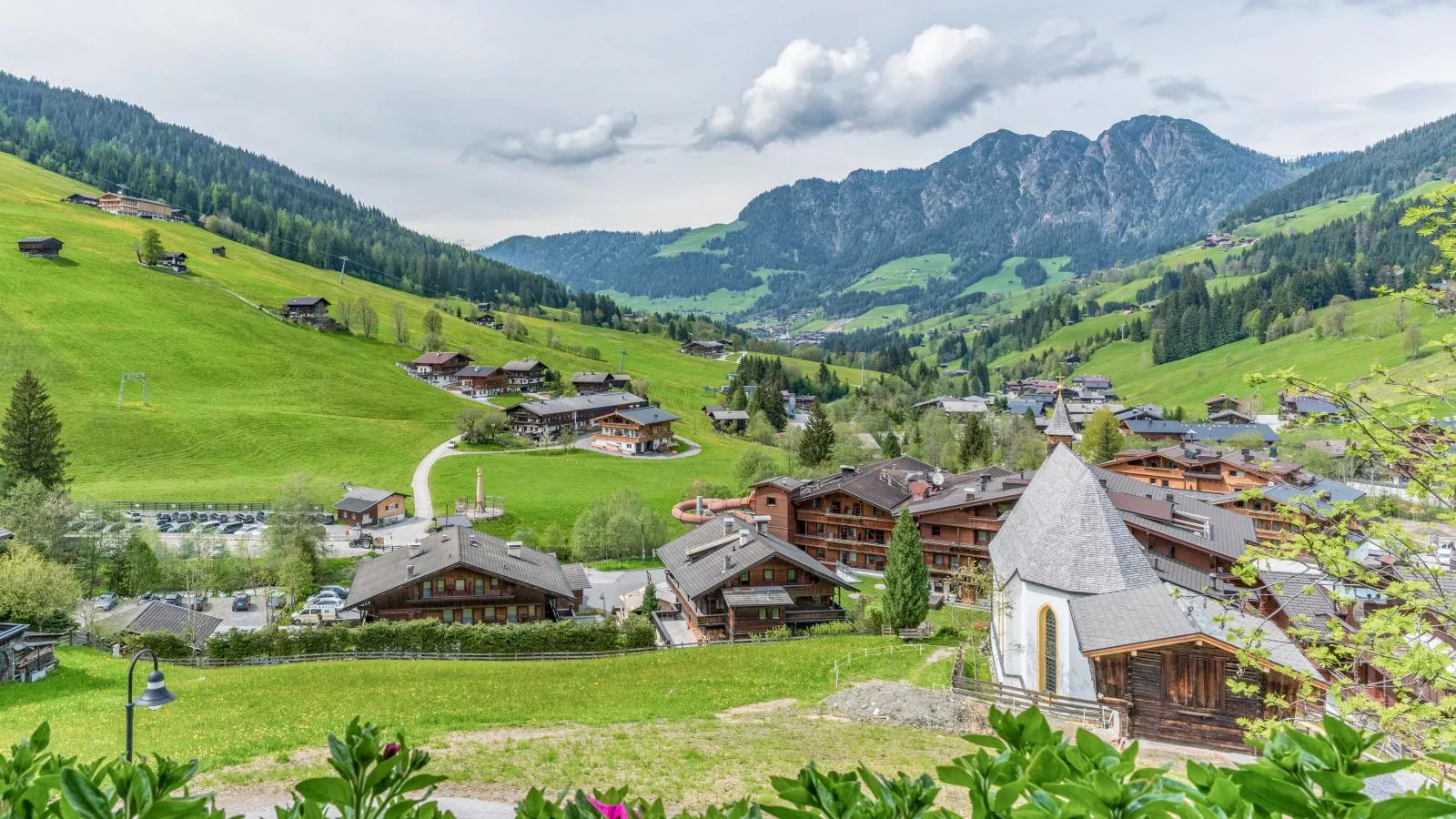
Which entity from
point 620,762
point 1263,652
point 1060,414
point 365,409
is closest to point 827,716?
point 620,762

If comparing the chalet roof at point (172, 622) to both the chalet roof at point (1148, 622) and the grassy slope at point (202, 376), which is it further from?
the chalet roof at point (1148, 622)

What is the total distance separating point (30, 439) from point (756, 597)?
70.4m

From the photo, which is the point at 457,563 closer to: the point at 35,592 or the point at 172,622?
the point at 172,622

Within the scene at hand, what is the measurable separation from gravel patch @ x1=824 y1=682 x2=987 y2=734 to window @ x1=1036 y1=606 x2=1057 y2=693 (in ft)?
16.4

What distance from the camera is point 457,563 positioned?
165ft

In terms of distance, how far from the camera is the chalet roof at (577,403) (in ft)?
404

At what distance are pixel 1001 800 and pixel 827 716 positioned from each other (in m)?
28.6

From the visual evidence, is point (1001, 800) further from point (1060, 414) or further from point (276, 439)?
point (276, 439)

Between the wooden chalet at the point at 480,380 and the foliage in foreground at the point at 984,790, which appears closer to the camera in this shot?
the foliage in foreground at the point at 984,790

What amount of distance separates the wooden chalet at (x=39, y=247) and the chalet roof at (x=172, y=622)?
118m

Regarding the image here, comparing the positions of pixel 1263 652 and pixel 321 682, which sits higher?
pixel 1263 652

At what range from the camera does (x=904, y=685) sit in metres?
32.3

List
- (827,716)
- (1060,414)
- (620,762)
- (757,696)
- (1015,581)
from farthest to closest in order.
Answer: (1060,414) → (1015,581) → (757,696) → (827,716) → (620,762)

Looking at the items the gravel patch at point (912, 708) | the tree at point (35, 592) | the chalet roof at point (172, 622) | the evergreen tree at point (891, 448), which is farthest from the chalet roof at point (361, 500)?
the evergreen tree at point (891, 448)
